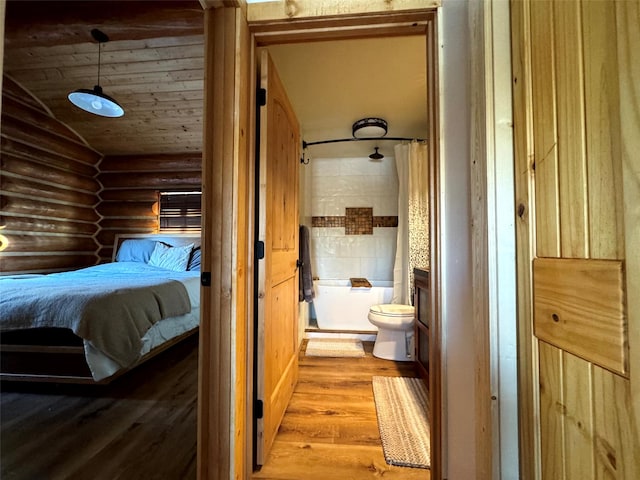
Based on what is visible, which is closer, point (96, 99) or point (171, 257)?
point (96, 99)

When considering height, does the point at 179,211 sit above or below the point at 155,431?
above

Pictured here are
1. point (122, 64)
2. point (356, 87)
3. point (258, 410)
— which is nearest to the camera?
point (258, 410)

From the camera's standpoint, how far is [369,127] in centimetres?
273

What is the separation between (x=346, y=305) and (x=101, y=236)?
157 inches

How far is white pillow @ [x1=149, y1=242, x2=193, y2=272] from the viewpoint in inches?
136

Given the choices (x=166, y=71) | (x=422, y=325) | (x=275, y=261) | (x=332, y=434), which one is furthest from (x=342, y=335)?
(x=166, y=71)

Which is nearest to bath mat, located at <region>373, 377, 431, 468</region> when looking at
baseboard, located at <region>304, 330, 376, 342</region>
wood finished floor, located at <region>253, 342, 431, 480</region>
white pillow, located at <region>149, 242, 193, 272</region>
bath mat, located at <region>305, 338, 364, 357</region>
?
wood finished floor, located at <region>253, 342, 431, 480</region>

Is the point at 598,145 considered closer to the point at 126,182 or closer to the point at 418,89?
the point at 418,89

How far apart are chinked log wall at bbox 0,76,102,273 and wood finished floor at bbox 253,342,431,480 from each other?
376 cm

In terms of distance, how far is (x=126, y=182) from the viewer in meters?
4.27

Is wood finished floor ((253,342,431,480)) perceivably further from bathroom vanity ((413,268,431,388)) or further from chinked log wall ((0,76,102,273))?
chinked log wall ((0,76,102,273))

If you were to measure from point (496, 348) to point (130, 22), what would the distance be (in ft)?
9.54

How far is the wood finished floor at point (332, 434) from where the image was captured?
4.15 ft

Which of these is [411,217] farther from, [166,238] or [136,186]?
[136,186]
